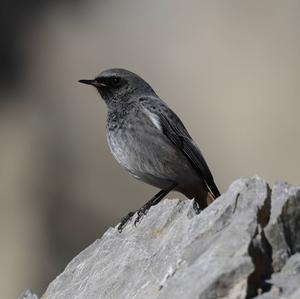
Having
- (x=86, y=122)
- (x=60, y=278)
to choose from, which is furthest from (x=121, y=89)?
(x=86, y=122)

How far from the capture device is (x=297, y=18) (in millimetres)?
13188

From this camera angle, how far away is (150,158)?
8219 mm

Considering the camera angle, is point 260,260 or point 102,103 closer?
point 260,260

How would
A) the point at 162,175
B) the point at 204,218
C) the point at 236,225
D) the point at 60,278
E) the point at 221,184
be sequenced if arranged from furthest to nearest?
the point at 221,184, the point at 162,175, the point at 60,278, the point at 204,218, the point at 236,225

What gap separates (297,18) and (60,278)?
7629 millimetres

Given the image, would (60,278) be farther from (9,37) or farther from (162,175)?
(9,37)

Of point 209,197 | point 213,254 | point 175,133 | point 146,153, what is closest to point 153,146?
point 146,153

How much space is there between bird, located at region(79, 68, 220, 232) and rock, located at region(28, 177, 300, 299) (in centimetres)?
199

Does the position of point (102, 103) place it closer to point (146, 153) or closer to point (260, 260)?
point (146, 153)

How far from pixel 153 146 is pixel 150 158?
0.11 meters

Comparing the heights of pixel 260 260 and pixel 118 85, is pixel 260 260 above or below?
below

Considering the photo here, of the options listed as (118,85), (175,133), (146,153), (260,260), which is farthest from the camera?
(118,85)

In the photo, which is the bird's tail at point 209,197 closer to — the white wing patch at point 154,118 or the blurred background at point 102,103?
the white wing patch at point 154,118

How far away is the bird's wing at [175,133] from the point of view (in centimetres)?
843
